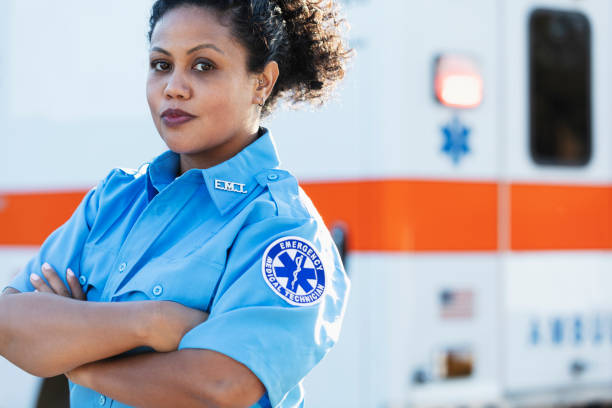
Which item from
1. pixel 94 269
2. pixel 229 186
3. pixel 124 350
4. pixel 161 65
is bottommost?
pixel 124 350

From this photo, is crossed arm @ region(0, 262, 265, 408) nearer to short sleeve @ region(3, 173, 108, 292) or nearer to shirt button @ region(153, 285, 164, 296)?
shirt button @ region(153, 285, 164, 296)

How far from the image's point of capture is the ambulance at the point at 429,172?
2857mm

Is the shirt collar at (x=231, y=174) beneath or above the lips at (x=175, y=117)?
beneath

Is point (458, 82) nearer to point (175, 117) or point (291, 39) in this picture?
point (291, 39)

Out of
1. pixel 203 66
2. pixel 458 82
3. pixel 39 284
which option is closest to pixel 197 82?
pixel 203 66

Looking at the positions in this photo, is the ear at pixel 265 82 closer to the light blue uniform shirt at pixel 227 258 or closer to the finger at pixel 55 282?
the light blue uniform shirt at pixel 227 258

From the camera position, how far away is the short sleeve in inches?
63.5

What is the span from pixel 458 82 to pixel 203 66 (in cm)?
170

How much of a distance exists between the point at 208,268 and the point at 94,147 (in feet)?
7.34

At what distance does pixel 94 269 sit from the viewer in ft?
5.13

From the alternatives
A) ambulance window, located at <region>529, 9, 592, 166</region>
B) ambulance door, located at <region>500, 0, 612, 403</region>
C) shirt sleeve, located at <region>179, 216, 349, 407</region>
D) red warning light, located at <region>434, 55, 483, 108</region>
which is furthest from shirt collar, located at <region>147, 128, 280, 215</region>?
ambulance window, located at <region>529, 9, 592, 166</region>

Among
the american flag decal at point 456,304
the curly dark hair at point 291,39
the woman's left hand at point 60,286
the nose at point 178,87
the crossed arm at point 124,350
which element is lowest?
the american flag decal at point 456,304

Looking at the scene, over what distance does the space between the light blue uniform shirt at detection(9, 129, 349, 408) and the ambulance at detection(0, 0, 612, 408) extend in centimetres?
114

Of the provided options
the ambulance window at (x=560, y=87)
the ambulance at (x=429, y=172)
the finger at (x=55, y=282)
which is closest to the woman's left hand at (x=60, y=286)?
the finger at (x=55, y=282)
